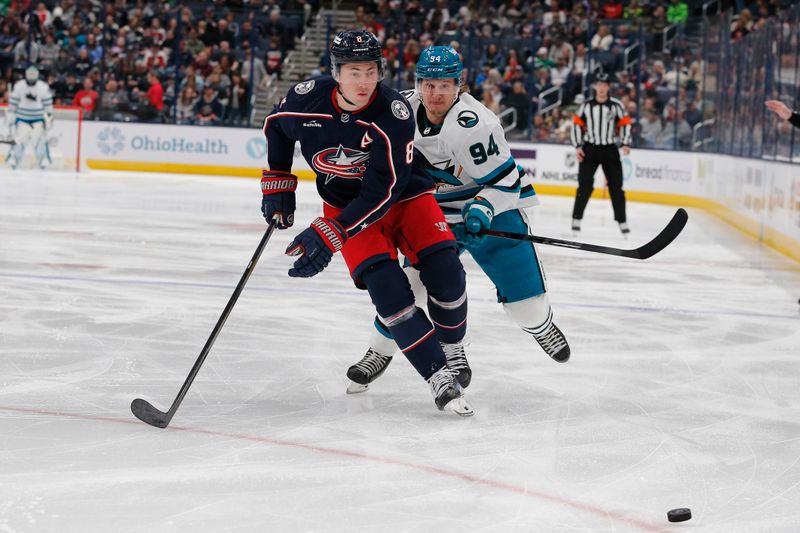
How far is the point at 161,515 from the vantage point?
88.0 inches

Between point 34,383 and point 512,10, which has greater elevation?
point 512,10

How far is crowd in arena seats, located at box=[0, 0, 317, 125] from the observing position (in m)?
14.7

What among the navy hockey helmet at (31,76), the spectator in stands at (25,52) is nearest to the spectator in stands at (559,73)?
the navy hockey helmet at (31,76)

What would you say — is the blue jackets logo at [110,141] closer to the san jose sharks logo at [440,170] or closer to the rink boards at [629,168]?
the rink boards at [629,168]

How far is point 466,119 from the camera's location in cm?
334

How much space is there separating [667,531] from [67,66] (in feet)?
47.9

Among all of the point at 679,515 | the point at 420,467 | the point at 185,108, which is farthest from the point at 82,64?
the point at 679,515

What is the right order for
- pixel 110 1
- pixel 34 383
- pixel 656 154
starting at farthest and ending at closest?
pixel 110 1 < pixel 656 154 < pixel 34 383

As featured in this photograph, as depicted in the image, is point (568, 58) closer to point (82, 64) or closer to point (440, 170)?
point (82, 64)

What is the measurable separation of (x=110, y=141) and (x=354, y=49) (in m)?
12.2

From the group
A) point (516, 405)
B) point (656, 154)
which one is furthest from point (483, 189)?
point (656, 154)

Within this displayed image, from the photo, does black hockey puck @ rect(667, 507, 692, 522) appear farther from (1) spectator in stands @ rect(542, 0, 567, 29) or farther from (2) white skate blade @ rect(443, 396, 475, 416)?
(1) spectator in stands @ rect(542, 0, 567, 29)

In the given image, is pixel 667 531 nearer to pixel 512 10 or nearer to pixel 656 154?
pixel 656 154

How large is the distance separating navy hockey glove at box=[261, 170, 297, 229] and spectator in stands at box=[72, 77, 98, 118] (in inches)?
479
